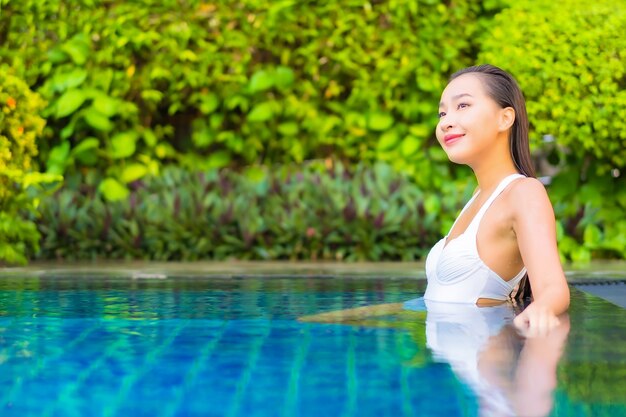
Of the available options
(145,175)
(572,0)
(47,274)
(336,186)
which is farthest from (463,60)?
(47,274)

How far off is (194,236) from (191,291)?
9.84 ft

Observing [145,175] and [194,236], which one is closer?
[194,236]

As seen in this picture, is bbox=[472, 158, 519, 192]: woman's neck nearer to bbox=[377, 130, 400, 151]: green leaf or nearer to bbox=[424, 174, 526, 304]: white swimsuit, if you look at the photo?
bbox=[424, 174, 526, 304]: white swimsuit

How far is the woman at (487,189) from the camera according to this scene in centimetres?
444

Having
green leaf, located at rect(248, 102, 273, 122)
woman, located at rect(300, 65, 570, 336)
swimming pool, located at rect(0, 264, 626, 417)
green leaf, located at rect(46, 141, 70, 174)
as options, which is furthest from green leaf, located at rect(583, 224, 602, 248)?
woman, located at rect(300, 65, 570, 336)

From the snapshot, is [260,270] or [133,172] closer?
→ [260,270]

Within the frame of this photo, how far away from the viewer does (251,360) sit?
11.5 feet

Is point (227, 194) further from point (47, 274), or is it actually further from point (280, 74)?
point (47, 274)

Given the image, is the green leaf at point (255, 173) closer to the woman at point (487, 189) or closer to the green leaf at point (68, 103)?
the green leaf at point (68, 103)

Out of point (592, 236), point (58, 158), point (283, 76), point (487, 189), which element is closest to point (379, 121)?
point (283, 76)

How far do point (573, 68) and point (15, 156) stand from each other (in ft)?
14.1

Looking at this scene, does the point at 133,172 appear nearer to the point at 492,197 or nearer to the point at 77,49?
the point at 77,49

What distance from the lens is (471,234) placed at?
4.55 metres

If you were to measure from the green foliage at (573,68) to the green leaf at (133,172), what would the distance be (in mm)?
3156
